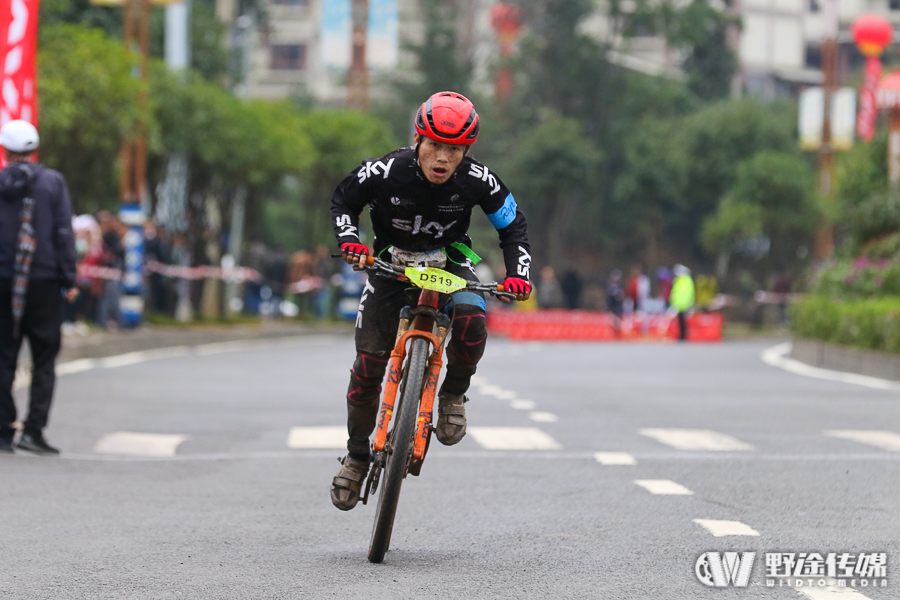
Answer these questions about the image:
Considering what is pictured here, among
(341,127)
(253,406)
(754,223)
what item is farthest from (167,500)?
(754,223)

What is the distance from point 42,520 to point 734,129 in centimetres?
5594

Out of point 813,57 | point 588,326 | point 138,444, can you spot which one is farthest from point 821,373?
point 813,57

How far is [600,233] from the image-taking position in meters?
67.2

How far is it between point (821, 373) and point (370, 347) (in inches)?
662

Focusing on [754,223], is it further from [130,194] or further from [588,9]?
[130,194]

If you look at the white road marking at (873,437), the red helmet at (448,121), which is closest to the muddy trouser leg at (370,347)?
the red helmet at (448,121)

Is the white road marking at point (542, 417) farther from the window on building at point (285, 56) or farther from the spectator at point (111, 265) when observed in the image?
the window on building at point (285, 56)

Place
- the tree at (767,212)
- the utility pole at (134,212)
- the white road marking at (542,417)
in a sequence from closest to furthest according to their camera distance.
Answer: the white road marking at (542,417)
the utility pole at (134,212)
the tree at (767,212)

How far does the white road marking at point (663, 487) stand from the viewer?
9.22 metres

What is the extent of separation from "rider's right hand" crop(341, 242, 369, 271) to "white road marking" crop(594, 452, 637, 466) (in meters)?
4.01

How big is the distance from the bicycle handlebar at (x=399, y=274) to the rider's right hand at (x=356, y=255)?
0.03 meters

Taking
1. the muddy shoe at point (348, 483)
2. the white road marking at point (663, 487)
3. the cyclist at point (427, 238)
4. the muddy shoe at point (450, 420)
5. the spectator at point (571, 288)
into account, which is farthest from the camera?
the spectator at point (571, 288)

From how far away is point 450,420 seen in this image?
24.2ft

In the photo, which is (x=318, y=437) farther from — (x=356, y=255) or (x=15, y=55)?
Answer: (x=356, y=255)
